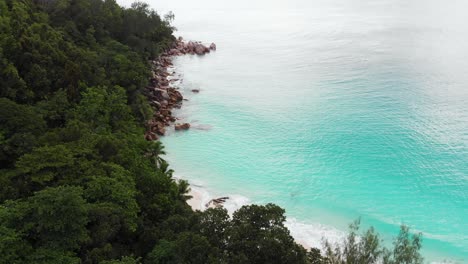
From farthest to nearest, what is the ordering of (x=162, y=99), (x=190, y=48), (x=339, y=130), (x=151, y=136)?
(x=190, y=48), (x=162, y=99), (x=339, y=130), (x=151, y=136)

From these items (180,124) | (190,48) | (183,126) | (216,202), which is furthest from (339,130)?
(190,48)

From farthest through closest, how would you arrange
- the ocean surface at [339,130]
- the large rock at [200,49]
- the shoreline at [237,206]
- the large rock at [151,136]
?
1. the large rock at [200,49]
2. the large rock at [151,136]
3. the ocean surface at [339,130]
4. the shoreline at [237,206]

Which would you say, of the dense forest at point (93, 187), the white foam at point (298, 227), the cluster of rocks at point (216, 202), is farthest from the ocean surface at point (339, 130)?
the dense forest at point (93, 187)

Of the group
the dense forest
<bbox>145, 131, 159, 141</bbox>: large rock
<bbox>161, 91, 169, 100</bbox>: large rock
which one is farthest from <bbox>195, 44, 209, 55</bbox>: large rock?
<bbox>145, 131, 159, 141</bbox>: large rock

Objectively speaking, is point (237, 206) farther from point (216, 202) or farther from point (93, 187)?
point (93, 187)

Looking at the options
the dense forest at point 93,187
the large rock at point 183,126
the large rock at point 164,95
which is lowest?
the dense forest at point 93,187

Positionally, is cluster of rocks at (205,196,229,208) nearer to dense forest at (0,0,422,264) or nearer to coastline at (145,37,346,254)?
coastline at (145,37,346,254)

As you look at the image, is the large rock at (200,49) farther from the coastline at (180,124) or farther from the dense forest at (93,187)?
the dense forest at (93,187)
